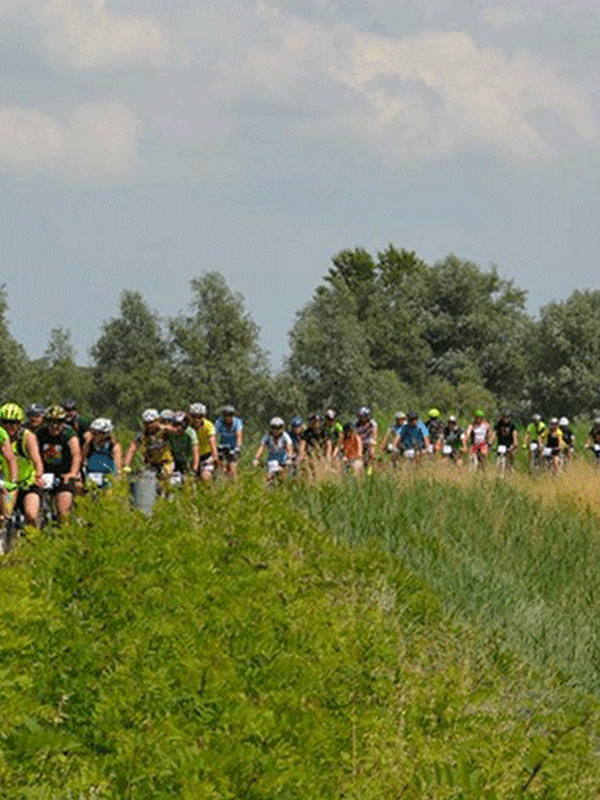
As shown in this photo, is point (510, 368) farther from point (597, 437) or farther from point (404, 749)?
point (404, 749)

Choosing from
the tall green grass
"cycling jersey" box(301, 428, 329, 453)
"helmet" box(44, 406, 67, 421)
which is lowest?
the tall green grass

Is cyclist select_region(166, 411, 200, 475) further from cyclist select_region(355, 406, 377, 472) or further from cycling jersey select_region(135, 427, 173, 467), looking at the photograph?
cyclist select_region(355, 406, 377, 472)

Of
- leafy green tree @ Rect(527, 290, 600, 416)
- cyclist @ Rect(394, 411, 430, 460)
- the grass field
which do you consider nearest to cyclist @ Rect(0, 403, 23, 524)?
the grass field

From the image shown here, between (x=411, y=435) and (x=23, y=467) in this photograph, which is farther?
(x=411, y=435)

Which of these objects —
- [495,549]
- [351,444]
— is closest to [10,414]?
[495,549]

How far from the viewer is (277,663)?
26.9 feet

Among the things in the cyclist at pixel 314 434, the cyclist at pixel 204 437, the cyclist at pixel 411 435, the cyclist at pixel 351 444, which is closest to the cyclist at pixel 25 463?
the cyclist at pixel 204 437

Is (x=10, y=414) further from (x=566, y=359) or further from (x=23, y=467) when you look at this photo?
(x=566, y=359)

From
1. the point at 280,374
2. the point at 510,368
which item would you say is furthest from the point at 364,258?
the point at 280,374

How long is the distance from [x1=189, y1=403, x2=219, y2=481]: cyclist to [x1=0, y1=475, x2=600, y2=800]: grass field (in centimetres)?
729

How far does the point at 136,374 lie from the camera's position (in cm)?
9338

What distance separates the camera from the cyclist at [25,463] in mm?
17312

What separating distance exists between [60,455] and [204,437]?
17.7ft

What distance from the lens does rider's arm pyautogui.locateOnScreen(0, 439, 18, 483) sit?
16.9 meters
